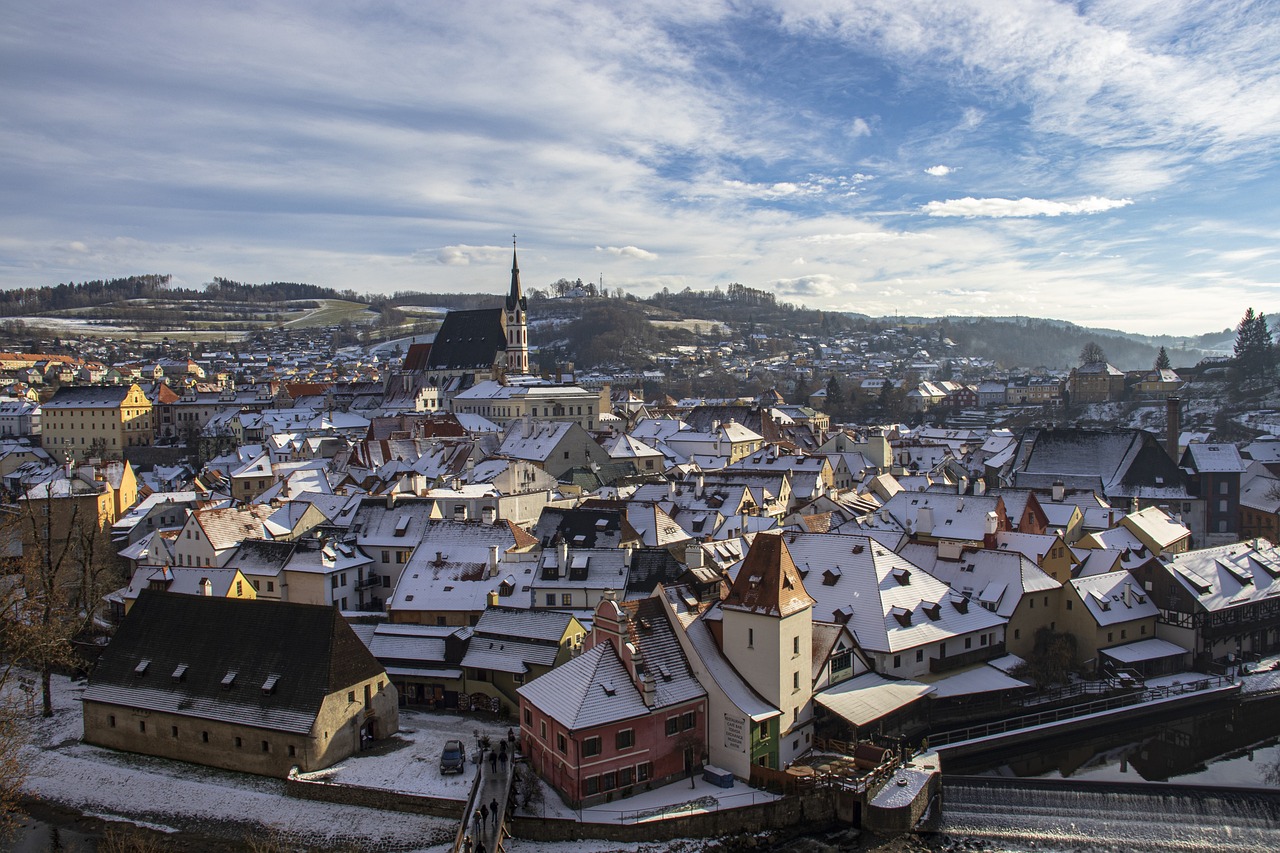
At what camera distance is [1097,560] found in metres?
39.7

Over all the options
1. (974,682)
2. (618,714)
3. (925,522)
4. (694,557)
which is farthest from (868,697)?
(925,522)

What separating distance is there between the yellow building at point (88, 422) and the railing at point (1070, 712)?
8432cm

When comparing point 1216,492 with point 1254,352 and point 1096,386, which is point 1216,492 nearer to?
point 1254,352

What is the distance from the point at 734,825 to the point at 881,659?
9578 millimetres

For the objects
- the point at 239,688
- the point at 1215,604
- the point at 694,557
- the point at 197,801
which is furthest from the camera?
the point at 1215,604

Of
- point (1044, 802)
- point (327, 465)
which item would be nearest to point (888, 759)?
point (1044, 802)

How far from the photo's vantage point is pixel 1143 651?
35.5m

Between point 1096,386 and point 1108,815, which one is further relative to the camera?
point 1096,386

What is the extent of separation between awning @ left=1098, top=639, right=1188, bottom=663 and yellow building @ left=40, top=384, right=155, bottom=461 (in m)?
87.0

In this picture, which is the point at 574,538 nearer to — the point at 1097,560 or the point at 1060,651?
the point at 1060,651

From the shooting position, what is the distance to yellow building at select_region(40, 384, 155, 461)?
289 ft

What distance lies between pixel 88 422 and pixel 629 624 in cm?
8435

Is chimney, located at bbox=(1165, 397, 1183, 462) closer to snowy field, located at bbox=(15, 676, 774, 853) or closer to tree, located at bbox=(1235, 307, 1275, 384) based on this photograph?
tree, located at bbox=(1235, 307, 1275, 384)

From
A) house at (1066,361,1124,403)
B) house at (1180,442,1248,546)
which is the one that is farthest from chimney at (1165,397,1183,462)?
house at (1066,361,1124,403)
